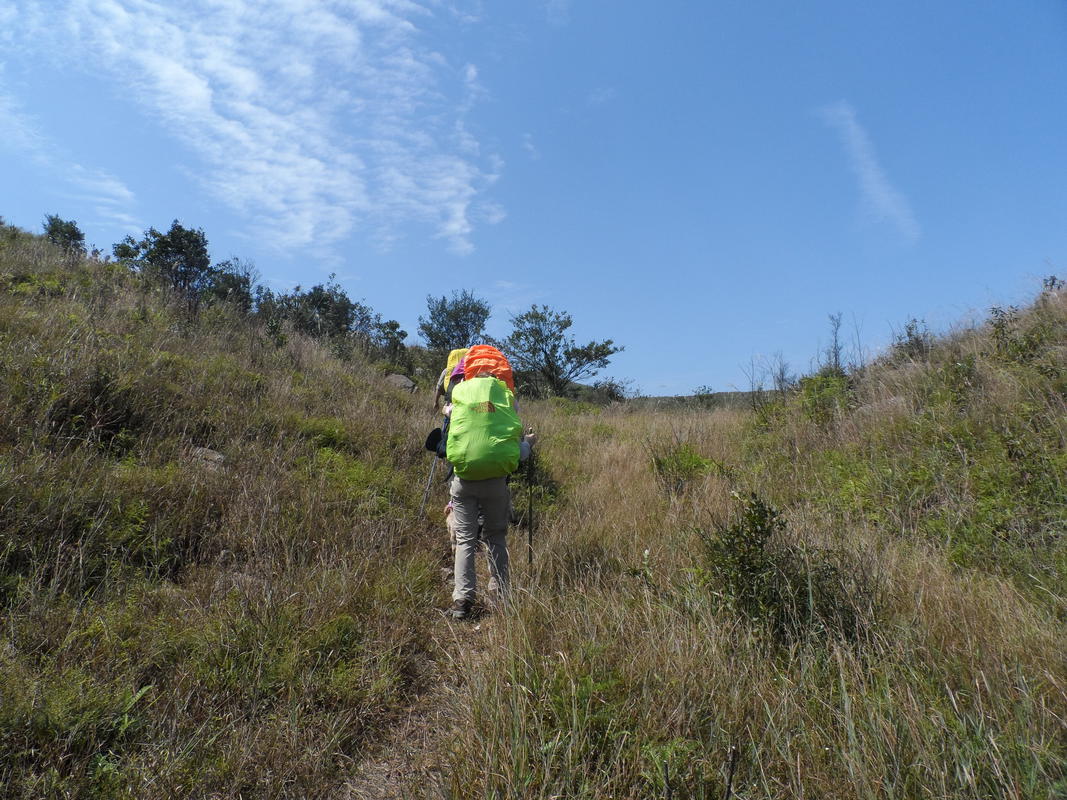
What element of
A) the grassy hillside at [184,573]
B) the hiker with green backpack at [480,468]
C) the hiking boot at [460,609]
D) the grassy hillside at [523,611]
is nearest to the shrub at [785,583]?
the grassy hillside at [523,611]

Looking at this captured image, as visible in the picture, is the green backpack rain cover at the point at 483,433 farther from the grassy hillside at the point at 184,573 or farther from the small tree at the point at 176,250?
the small tree at the point at 176,250

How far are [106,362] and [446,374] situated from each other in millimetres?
3459

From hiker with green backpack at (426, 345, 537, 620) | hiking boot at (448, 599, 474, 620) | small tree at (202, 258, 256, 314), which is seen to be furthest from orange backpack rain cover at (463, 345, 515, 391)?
small tree at (202, 258, 256, 314)

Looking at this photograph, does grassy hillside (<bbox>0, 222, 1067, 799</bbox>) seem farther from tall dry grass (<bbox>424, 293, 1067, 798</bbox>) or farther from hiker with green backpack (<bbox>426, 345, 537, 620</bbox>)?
hiker with green backpack (<bbox>426, 345, 537, 620</bbox>)

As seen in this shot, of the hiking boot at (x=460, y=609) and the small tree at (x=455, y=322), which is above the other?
the small tree at (x=455, y=322)

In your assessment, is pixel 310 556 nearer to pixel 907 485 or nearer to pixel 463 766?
pixel 463 766

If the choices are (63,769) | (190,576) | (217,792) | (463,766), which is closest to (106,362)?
(190,576)

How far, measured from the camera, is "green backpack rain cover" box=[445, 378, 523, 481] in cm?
363

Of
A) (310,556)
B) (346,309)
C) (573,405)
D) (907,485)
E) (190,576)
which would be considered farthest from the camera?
(346,309)

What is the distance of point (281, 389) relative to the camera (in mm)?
6660

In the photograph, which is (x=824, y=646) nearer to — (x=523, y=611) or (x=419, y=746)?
(x=523, y=611)

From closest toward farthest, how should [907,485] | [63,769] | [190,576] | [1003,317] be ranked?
[63,769] → [190,576] → [907,485] → [1003,317]

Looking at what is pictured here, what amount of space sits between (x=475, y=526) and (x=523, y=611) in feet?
3.43

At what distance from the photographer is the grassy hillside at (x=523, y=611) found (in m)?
1.90
